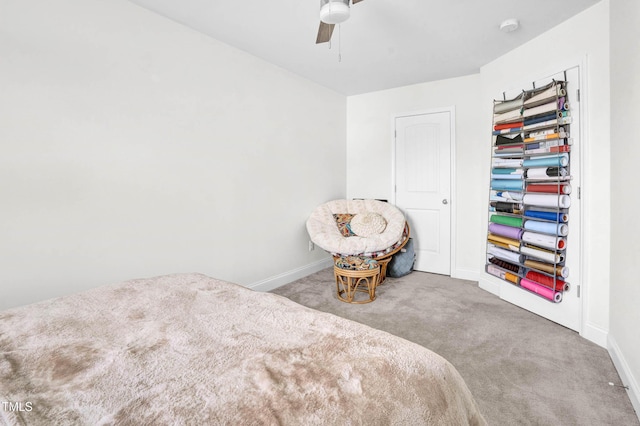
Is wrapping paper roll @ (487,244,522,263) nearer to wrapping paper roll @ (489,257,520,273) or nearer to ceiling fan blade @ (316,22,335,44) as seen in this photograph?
wrapping paper roll @ (489,257,520,273)

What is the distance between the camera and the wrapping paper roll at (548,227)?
2.59 meters

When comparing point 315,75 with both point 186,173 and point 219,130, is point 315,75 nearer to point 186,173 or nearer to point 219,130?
point 219,130

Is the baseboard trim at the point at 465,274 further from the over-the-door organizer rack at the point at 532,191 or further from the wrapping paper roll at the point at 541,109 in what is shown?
the wrapping paper roll at the point at 541,109

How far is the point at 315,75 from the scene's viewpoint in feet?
12.6

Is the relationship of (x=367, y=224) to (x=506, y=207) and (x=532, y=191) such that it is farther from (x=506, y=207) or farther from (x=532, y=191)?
(x=532, y=191)

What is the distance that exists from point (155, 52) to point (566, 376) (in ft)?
11.7

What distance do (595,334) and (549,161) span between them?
53.9 inches

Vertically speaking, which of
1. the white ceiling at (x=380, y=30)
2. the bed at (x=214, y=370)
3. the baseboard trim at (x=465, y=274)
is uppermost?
the white ceiling at (x=380, y=30)

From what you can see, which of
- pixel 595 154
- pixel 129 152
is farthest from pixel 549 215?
pixel 129 152

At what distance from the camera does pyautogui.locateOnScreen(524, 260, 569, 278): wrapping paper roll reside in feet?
8.52

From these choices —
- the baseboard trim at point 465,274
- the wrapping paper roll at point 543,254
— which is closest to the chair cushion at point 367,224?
the baseboard trim at point 465,274

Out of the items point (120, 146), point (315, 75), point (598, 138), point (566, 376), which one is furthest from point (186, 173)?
point (598, 138)

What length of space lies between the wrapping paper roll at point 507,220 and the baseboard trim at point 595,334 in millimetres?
945

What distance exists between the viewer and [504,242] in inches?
123
